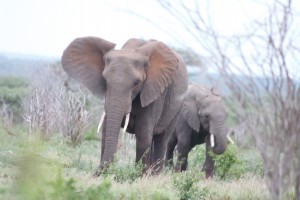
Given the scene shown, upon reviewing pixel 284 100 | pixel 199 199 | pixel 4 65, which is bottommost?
pixel 199 199

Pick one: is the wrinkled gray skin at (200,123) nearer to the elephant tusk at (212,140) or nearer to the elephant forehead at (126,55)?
the elephant tusk at (212,140)

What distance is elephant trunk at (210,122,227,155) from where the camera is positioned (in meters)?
14.1

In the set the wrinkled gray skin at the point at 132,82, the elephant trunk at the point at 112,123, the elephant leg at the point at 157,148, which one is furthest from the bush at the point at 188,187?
the elephant leg at the point at 157,148

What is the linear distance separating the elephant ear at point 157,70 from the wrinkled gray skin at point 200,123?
2.47m

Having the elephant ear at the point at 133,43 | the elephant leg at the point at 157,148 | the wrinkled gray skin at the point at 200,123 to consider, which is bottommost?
the elephant leg at the point at 157,148

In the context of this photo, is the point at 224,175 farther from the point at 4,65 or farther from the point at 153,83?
the point at 4,65

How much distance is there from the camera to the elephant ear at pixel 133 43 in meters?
11.5

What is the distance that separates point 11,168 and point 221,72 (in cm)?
363

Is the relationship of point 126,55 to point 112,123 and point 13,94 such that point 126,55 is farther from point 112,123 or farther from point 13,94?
point 13,94

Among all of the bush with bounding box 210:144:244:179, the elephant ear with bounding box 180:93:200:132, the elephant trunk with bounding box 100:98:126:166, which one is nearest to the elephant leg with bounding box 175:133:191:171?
the elephant ear with bounding box 180:93:200:132

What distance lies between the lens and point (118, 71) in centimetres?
1066

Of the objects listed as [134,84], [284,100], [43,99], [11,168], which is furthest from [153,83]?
[43,99]

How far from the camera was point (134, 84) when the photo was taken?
10812 millimetres

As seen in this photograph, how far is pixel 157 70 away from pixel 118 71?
0.95 m
